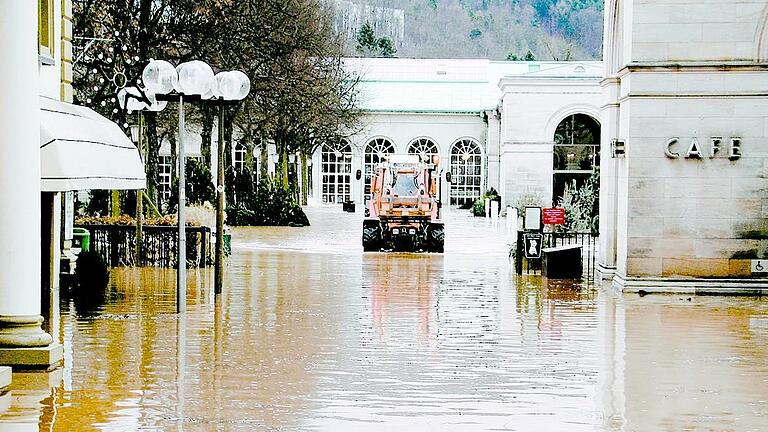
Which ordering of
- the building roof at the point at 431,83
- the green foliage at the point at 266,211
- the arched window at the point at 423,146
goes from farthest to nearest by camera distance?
the building roof at the point at 431,83
the arched window at the point at 423,146
the green foliage at the point at 266,211

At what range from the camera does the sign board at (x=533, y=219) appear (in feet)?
94.6

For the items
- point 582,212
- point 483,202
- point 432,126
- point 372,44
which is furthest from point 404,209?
point 372,44

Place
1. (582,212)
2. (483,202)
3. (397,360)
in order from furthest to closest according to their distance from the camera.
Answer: (483,202) → (582,212) → (397,360)

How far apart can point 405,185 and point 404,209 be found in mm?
2084

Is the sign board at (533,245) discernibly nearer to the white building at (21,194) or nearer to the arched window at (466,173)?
the white building at (21,194)

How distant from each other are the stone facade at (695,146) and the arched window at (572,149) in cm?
4146

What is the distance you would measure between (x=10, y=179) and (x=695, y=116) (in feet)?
48.8

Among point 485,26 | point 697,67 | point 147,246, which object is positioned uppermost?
point 485,26

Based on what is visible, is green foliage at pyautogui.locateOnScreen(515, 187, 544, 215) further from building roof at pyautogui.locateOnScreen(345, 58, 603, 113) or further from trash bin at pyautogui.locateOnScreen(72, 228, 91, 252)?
trash bin at pyautogui.locateOnScreen(72, 228, 91, 252)

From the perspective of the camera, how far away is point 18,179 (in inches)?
491

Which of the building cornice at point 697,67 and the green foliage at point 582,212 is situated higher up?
the building cornice at point 697,67

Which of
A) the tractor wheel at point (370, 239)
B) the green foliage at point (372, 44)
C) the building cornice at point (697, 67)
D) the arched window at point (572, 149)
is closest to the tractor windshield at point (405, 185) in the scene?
the tractor wheel at point (370, 239)

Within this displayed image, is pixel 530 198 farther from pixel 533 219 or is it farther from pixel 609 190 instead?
pixel 609 190

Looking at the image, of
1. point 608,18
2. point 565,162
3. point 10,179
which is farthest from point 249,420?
point 565,162
